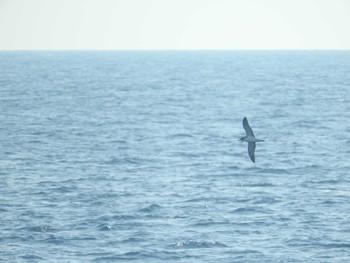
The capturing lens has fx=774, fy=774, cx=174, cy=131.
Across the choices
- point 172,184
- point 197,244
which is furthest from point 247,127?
point 172,184

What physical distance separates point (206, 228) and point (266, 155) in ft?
77.9

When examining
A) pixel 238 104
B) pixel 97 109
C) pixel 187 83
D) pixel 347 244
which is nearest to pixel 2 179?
pixel 347 244

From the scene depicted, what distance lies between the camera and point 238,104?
106 meters

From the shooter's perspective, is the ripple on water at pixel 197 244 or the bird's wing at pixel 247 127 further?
the ripple on water at pixel 197 244

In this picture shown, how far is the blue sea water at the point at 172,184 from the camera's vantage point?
38250 millimetres

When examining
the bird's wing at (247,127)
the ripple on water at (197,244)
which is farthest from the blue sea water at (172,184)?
the bird's wing at (247,127)

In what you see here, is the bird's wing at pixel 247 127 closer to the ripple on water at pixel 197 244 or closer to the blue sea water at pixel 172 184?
the blue sea water at pixel 172 184

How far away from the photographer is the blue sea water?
38250 mm

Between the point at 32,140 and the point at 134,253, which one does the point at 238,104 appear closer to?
the point at 32,140

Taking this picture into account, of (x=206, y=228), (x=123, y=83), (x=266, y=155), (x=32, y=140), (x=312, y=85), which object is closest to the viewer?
(x=206, y=228)

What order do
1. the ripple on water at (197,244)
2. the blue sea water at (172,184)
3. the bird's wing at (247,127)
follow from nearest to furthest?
1. the bird's wing at (247,127)
2. the ripple on water at (197,244)
3. the blue sea water at (172,184)

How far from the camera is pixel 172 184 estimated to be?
52000 mm

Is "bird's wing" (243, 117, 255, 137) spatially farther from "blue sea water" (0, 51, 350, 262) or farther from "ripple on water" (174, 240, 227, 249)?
"ripple on water" (174, 240, 227, 249)

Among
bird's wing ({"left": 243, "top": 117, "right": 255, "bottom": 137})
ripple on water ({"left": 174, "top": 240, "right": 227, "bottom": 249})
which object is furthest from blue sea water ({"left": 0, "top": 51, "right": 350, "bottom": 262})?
bird's wing ({"left": 243, "top": 117, "right": 255, "bottom": 137})
